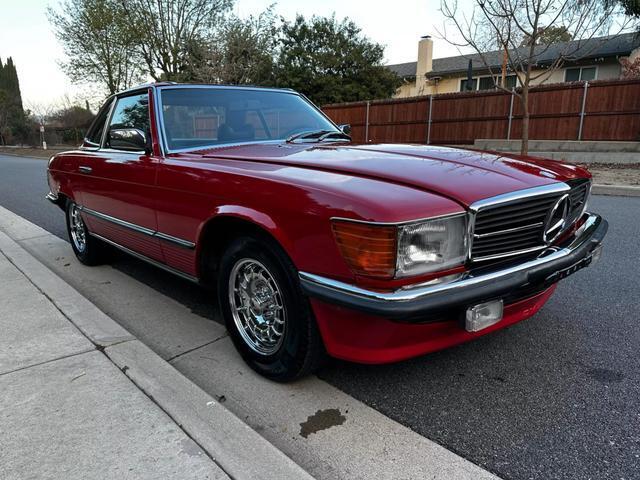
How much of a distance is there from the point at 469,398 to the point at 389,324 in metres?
0.72

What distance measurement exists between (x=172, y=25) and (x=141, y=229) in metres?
27.1

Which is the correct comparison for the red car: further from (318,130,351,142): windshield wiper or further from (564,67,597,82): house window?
(564,67,597,82): house window

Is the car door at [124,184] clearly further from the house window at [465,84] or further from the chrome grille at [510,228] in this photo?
the house window at [465,84]

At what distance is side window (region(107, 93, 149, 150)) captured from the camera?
3.65 m

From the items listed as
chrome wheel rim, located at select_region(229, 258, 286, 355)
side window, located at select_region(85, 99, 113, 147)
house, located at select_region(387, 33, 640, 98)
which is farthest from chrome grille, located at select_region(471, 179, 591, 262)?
house, located at select_region(387, 33, 640, 98)

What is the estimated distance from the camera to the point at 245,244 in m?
2.55

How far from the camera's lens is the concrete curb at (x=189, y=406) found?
1.88 meters

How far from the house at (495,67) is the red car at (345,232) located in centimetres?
1856

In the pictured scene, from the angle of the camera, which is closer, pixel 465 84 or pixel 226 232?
pixel 226 232

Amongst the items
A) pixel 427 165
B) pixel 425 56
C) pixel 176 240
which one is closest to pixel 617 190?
pixel 427 165

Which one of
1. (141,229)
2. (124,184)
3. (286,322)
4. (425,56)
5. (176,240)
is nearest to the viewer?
(286,322)

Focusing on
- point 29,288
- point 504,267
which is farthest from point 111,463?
point 29,288

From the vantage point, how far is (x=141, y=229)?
356cm

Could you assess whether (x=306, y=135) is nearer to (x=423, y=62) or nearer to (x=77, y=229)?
(x=77, y=229)
